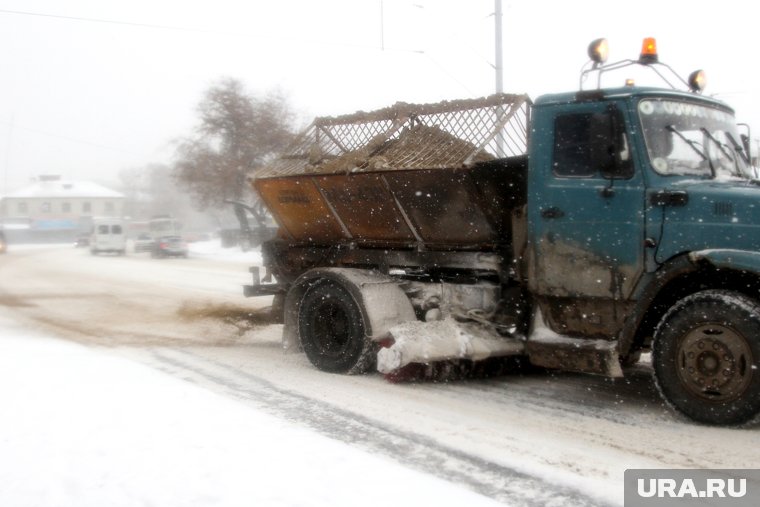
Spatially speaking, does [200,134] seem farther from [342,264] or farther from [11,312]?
[342,264]

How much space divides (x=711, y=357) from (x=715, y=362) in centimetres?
4

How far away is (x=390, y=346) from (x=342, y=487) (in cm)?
270

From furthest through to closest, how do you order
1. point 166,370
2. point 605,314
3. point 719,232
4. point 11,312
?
1. point 11,312
2. point 166,370
3. point 605,314
4. point 719,232

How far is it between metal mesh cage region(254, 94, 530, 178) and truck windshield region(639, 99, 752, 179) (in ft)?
4.07

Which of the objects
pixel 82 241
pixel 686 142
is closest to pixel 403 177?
pixel 686 142

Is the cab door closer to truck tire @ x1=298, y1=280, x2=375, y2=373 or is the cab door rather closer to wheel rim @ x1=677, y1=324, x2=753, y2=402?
wheel rim @ x1=677, y1=324, x2=753, y2=402

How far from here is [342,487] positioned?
166 inches

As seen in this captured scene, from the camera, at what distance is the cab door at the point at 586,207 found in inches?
222

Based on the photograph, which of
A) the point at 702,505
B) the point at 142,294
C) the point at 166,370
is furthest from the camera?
the point at 142,294

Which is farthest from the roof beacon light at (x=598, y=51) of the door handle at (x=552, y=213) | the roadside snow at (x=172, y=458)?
the roadside snow at (x=172, y=458)

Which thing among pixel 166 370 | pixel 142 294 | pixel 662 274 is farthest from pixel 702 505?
pixel 142 294

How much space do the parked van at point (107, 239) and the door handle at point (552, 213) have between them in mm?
42102

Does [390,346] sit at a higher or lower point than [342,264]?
lower

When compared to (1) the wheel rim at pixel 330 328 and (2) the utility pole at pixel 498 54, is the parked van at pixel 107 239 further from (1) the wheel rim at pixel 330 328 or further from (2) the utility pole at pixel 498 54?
(1) the wheel rim at pixel 330 328
